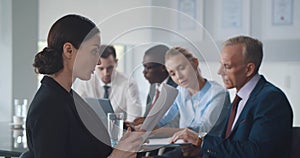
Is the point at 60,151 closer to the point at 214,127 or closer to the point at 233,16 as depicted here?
the point at 214,127

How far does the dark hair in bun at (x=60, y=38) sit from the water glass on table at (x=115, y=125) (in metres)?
0.38

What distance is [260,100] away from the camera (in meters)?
2.11

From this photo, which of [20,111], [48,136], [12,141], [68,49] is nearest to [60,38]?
[68,49]

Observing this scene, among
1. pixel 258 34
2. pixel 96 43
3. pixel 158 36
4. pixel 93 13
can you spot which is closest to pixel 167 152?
pixel 158 36

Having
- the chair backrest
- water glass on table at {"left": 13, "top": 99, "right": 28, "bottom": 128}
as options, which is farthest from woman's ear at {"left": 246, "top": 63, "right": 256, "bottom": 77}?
water glass on table at {"left": 13, "top": 99, "right": 28, "bottom": 128}

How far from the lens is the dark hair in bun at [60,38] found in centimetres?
150

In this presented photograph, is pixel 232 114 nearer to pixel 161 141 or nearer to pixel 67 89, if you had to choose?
pixel 161 141

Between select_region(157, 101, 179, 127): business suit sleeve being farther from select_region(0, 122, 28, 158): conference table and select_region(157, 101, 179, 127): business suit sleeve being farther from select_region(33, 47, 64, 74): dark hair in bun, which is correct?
select_region(0, 122, 28, 158): conference table

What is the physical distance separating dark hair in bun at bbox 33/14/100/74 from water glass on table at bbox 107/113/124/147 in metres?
0.38

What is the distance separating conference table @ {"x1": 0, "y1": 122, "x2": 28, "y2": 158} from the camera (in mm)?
2312

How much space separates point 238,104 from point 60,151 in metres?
1.13

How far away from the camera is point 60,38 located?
1510mm

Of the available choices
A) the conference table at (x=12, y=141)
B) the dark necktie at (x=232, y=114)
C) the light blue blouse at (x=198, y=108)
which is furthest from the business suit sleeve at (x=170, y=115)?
the conference table at (x=12, y=141)

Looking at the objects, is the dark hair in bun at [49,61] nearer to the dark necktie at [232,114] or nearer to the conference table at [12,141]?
the conference table at [12,141]
